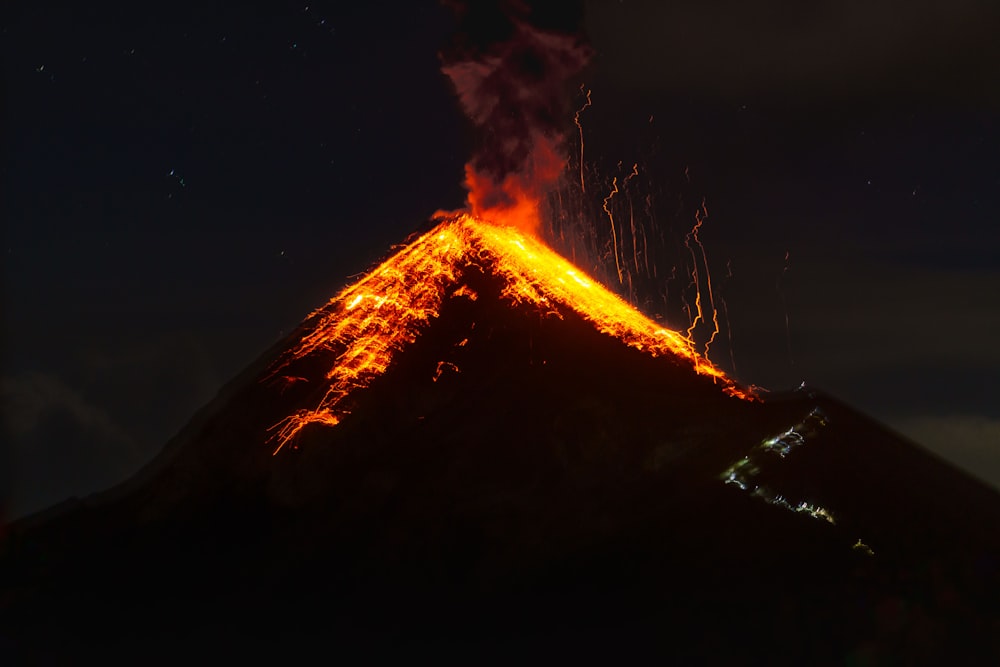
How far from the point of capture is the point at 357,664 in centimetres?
2548

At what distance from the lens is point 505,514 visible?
3103cm

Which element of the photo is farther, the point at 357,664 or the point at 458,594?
the point at 458,594

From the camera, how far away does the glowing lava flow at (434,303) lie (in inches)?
1457

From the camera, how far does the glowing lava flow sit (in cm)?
3700

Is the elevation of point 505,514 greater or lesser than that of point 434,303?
lesser

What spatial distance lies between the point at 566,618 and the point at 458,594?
3.48 metres

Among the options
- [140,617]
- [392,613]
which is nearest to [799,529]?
[392,613]

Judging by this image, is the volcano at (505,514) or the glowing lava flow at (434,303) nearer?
the volcano at (505,514)

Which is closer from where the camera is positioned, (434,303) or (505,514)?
(505,514)

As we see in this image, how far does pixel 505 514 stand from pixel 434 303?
11.2m

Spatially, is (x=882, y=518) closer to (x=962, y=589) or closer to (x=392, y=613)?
(x=962, y=589)

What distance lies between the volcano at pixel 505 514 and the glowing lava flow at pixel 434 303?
123 mm

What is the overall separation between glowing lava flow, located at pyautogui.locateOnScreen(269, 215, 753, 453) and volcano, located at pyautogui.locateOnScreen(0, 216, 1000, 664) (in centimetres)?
12

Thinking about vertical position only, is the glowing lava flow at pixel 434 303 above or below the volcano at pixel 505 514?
above
